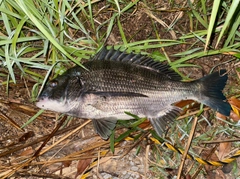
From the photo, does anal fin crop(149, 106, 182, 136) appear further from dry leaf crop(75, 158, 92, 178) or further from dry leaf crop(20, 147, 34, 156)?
dry leaf crop(20, 147, 34, 156)

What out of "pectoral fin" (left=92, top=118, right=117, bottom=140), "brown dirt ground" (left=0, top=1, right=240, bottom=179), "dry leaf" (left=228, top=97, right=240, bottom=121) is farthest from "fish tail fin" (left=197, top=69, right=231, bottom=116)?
"pectoral fin" (left=92, top=118, right=117, bottom=140)

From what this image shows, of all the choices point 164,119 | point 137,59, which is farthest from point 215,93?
point 137,59

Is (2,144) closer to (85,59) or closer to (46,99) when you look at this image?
(46,99)

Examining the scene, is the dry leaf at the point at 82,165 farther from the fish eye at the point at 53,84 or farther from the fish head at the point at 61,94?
the fish eye at the point at 53,84

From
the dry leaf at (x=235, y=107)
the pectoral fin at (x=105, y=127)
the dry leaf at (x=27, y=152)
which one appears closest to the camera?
the pectoral fin at (x=105, y=127)

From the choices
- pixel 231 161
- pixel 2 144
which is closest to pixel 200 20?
pixel 231 161

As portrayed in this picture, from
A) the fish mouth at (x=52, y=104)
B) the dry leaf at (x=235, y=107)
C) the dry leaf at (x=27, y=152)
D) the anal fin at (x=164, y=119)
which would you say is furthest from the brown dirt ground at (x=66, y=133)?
the fish mouth at (x=52, y=104)

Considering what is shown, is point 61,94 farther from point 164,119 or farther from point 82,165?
point 164,119
